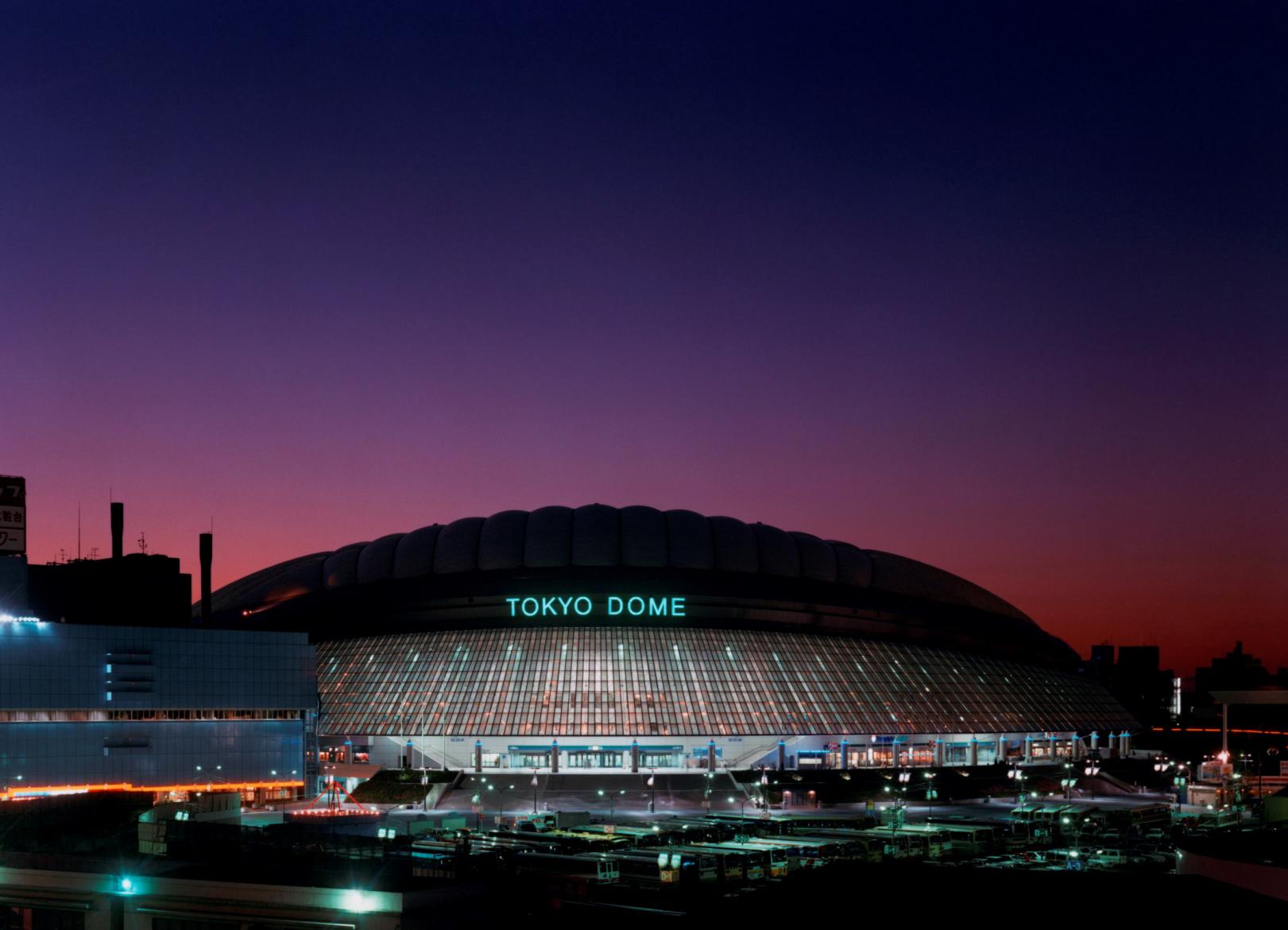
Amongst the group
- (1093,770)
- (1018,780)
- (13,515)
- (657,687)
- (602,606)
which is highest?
(13,515)

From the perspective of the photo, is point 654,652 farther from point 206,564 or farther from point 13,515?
point 13,515

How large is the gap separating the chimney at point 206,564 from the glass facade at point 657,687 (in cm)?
1312

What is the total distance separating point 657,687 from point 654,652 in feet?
17.3

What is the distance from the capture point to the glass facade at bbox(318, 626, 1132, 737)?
120 meters

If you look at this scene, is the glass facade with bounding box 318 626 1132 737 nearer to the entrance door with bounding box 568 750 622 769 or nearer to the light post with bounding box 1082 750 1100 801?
the entrance door with bounding box 568 750 622 769

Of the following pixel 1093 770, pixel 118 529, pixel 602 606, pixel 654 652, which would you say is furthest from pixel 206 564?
pixel 1093 770

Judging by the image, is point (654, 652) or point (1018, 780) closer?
point (1018, 780)

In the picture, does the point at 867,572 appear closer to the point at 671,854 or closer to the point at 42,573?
the point at 42,573

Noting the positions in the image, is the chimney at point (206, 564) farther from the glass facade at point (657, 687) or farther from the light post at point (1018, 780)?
the light post at point (1018, 780)

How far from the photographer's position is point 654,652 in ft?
419

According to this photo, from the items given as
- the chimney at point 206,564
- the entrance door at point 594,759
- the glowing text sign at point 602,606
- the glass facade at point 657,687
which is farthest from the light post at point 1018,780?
the chimney at point 206,564

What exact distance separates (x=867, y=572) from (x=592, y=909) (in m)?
101

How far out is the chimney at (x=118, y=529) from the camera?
115625 mm

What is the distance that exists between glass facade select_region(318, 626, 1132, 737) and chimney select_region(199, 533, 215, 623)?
13119 millimetres
